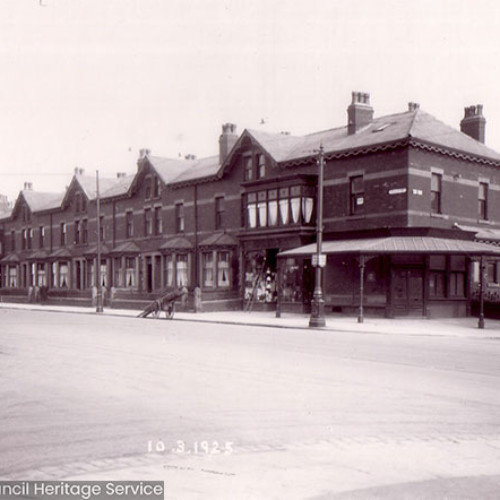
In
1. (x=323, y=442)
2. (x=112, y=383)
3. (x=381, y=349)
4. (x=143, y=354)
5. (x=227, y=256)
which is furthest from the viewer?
(x=227, y=256)

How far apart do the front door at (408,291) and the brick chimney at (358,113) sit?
27.2 feet

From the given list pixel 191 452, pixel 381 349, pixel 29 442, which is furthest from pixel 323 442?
pixel 381 349

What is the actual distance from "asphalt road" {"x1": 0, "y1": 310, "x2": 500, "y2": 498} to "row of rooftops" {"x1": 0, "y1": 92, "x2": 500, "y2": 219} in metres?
16.0

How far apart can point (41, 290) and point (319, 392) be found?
4550 centimetres

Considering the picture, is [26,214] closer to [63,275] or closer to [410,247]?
[63,275]

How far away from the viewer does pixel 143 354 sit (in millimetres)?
15484

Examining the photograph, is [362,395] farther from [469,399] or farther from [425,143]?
[425,143]

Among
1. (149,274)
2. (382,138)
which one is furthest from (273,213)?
(149,274)

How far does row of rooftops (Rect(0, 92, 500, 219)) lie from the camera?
32594 millimetres

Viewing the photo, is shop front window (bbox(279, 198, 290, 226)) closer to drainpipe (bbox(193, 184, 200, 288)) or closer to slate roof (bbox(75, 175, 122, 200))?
drainpipe (bbox(193, 184, 200, 288))

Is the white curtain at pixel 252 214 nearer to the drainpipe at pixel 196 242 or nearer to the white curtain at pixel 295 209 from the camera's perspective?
the white curtain at pixel 295 209

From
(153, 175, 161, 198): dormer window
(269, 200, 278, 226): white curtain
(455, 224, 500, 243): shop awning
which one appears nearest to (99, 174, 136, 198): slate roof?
(153, 175, 161, 198): dormer window

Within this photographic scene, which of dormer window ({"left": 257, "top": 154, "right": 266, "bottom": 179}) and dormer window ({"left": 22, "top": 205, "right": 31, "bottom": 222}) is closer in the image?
dormer window ({"left": 257, "top": 154, "right": 266, "bottom": 179})

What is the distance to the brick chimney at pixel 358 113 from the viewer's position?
3597cm
